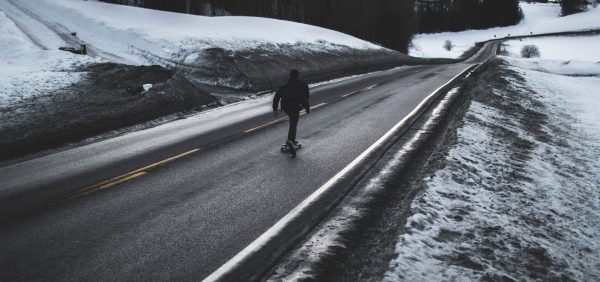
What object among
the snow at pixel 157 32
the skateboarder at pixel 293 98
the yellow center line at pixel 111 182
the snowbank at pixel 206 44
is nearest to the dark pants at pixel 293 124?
the skateboarder at pixel 293 98

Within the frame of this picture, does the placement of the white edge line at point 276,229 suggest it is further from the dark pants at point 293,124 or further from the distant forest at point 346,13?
the distant forest at point 346,13

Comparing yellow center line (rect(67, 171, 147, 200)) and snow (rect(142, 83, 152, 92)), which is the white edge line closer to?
yellow center line (rect(67, 171, 147, 200))

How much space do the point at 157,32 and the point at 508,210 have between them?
25.7 metres

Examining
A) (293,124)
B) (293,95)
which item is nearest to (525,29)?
(293,95)

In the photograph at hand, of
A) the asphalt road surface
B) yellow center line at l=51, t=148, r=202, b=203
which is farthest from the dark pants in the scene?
yellow center line at l=51, t=148, r=202, b=203

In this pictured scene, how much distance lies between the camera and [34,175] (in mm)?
7820

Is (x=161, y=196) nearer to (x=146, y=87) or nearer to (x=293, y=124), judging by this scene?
(x=293, y=124)

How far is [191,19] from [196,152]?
27.7 metres

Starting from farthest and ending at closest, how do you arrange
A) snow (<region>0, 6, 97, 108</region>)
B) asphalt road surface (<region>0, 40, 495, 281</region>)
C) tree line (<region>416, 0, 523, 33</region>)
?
1. tree line (<region>416, 0, 523, 33</region>)
2. snow (<region>0, 6, 97, 108</region>)
3. asphalt road surface (<region>0, 40, 495, 281</region>)

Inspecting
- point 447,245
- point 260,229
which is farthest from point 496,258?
point 260,229

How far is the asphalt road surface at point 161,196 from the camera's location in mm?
4559

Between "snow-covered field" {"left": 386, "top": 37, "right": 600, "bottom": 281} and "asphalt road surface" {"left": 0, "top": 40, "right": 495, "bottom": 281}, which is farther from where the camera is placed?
"asphalt road surface" {"left": 0, "top": 40, "right": 495, "bottom": 281}

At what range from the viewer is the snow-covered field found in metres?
4.40

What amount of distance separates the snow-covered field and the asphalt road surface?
76.4 inches
